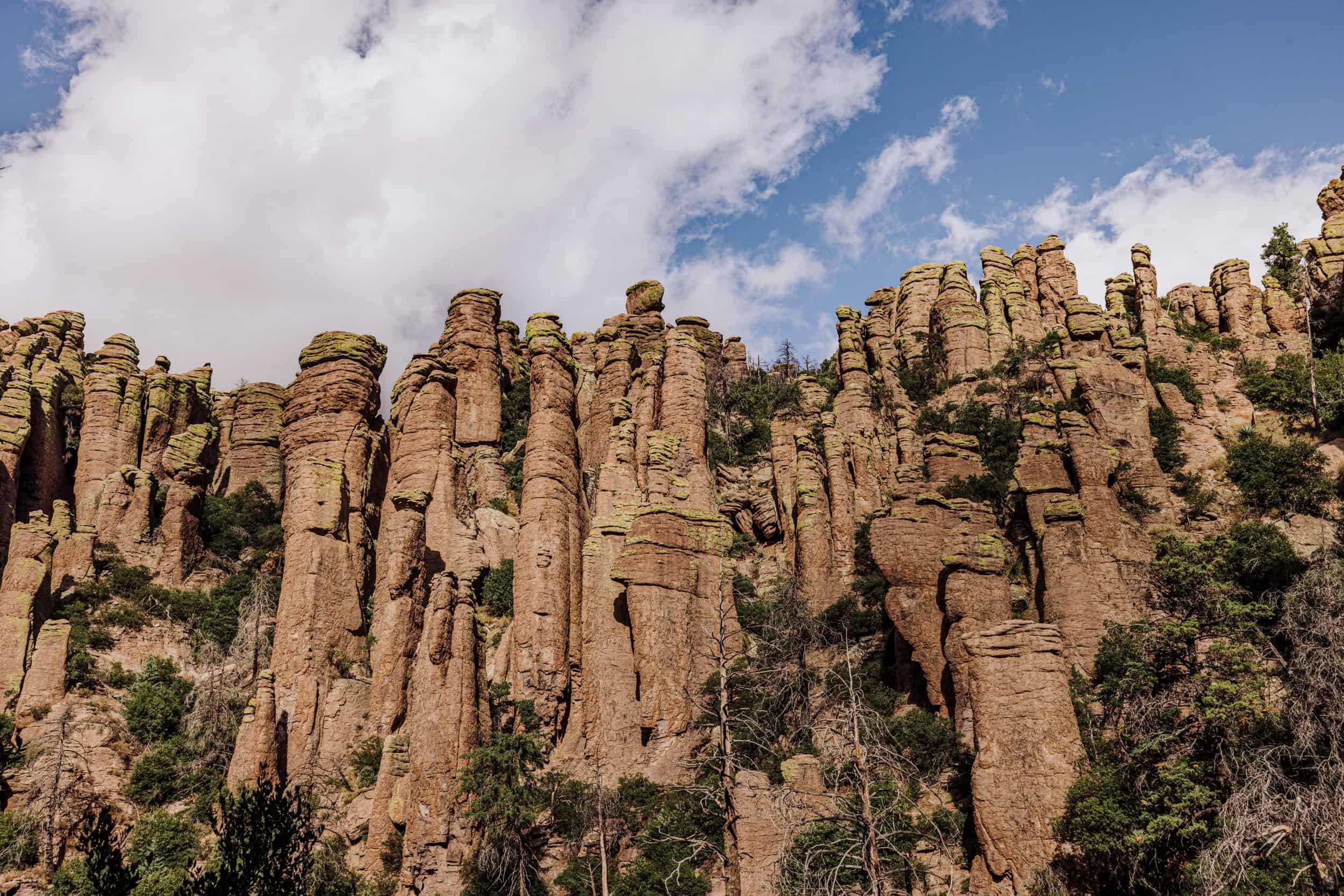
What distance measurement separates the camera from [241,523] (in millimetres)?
51250

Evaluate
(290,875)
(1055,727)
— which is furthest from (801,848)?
(290,875)

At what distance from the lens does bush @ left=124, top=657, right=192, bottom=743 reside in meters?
38.9

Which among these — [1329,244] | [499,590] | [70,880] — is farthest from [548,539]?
[1329,244]

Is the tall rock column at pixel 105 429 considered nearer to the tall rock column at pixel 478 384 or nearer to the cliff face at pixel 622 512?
the cliff face at pixel 622 512

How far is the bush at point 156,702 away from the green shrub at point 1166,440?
39.7 m

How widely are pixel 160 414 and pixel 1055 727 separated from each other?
45063 mm

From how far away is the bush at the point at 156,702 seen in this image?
128ft

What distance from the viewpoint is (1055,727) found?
2627 centimetres

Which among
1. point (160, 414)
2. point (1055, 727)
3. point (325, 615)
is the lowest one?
point (1055, 727)

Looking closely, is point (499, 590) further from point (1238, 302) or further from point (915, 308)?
point (1238, 302)

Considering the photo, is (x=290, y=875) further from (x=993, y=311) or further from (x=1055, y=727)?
(x=993, y=311)

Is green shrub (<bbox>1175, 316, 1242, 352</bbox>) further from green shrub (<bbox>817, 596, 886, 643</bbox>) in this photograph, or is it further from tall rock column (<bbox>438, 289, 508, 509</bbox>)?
tall rock column (<bbox>438, 289, 508, 509</bbox>)

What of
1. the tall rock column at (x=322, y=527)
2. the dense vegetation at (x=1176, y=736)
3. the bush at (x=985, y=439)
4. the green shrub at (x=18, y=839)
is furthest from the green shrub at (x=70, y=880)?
the bush at (x=985, y=439)

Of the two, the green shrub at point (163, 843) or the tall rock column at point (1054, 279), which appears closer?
the green shrub at point (163, 843)
